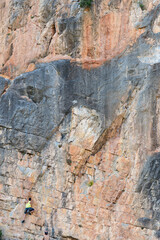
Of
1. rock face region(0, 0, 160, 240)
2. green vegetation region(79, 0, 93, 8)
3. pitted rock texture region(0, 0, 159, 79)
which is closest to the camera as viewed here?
rock face region(0, 0, 160, 240)

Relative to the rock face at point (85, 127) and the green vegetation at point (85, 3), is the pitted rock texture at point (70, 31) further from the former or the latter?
the green vegetation at point (85, 3)

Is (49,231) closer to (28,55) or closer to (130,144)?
(130,144)

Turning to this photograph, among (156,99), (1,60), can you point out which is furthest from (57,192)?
(1,60)

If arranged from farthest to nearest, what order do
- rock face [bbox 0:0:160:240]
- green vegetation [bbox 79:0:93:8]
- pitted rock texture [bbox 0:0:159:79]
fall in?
green vegetation [bbox 79:0:93:8] < pitted rock texture [bbox 0:0:159:79] < rock face [bbox 0:0:160:240]

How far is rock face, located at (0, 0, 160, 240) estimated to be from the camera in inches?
634

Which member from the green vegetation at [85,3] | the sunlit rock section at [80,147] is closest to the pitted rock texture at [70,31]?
the green vegetation at [85,3]

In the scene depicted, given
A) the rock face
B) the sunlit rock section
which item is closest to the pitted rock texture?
the rock face

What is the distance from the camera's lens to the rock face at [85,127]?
52.8 feet

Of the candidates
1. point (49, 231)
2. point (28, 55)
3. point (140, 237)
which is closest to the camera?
point (140, 237)

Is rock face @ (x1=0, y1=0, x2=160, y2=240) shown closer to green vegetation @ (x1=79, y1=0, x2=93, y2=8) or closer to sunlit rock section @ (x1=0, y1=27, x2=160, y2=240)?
sunlit rock section @ (x1=0, y1=27, x2=160, y2=240)

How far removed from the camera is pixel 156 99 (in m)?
15.9

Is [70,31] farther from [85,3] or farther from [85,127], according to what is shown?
[85,127]

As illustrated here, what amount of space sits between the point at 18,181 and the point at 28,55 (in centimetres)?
703

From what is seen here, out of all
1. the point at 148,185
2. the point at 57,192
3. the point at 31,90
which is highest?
the point at 31,90
